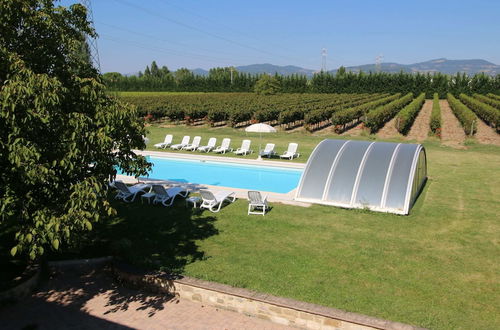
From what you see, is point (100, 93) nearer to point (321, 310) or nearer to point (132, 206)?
point (321, 310)

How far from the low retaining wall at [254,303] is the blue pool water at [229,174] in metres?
9.47

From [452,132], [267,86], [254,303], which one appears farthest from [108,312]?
[267,86]

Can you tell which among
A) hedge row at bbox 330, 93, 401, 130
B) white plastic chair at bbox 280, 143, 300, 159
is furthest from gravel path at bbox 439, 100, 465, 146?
white plastic chair at bbox 280, 143, 300, 159

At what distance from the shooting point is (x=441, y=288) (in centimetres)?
760

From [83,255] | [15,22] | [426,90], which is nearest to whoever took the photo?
[15,22]

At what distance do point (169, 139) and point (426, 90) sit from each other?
211 feet

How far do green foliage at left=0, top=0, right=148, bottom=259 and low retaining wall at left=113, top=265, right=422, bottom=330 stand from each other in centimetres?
219

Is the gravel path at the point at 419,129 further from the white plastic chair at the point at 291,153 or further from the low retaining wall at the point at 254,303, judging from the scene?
the low retaining wall at the point at 254,303

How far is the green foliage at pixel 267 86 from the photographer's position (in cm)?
7879

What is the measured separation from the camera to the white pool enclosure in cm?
1233

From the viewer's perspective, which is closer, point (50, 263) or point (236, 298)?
point (236, 298)

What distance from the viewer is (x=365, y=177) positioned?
1287 centimetres

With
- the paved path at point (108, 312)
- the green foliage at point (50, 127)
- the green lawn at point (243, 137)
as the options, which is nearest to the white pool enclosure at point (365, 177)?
the paved path at point (108, 312)

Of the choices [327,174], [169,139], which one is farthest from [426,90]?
[327,174]
